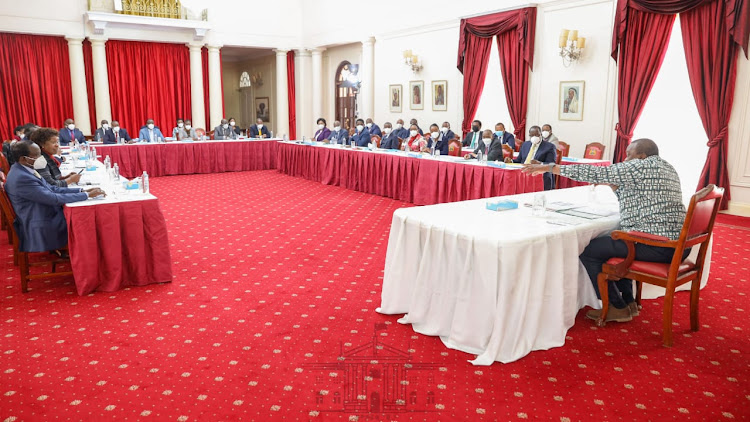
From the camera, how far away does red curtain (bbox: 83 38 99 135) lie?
1360 centimetres

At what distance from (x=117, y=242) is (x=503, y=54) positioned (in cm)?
799

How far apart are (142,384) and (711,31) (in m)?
7.96

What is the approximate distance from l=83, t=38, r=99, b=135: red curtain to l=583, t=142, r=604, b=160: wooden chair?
1211cm

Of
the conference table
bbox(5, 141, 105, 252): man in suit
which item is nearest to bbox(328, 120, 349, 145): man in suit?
the conference table

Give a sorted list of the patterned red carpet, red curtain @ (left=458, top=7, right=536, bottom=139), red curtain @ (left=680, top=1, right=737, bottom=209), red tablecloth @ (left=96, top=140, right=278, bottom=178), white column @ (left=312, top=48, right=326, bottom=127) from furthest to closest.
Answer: white column @ (left=312, top=48, right=326, bottom=127)
red tablecloth @ (left=96, top=140, right=278, bottom=178)
red curtain @ (left=458, top=7, right=536, bottom=139)
red curtain @ (left=680, top=1, right=737, bottom=209)
the patterned red carpet

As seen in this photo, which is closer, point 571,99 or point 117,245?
point 117,245

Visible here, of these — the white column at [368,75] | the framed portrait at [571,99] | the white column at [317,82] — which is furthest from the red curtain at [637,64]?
the white column at [317,82]

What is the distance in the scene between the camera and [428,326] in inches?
138

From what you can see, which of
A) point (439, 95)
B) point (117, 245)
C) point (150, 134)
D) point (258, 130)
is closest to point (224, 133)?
point (258, 130)

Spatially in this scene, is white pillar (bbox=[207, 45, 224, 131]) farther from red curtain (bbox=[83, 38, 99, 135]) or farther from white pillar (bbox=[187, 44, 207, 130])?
red curtain (bbox=[83, 38, 99, 135])

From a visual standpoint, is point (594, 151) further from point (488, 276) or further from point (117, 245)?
point (117, 245)

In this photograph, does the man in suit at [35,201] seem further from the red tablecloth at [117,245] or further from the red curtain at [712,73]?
the red curtain at [712,73]

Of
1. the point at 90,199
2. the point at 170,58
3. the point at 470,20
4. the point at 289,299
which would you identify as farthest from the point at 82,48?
the point at 289,299

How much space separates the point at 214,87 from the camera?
15.2 metres
